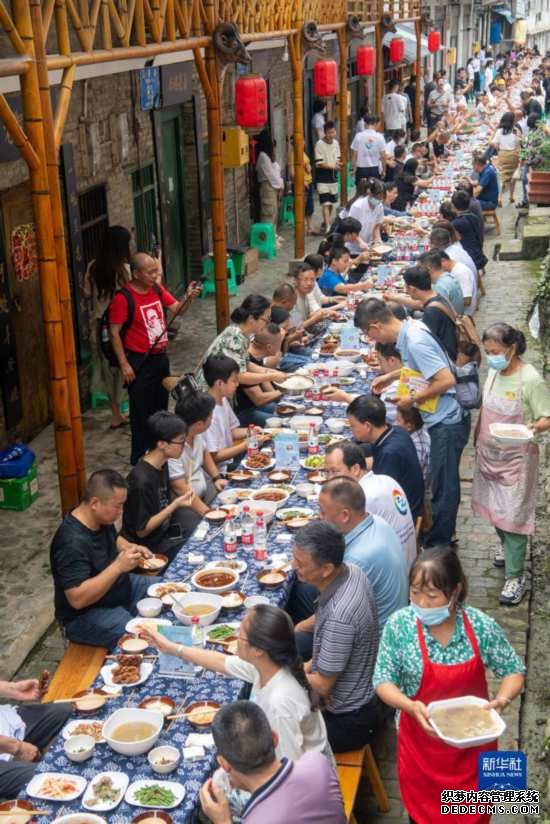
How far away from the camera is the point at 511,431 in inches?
288

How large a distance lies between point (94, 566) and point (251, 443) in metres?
2.31

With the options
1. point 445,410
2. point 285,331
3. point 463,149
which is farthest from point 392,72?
point 445,410

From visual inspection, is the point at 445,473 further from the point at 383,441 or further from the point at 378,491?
the point at 378,491

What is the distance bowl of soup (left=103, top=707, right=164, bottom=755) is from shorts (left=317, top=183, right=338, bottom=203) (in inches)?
623

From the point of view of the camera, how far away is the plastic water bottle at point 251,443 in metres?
8.10

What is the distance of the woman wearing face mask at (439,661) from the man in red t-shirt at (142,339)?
5404mm

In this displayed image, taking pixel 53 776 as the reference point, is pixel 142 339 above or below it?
above

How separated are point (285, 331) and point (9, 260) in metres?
2.78

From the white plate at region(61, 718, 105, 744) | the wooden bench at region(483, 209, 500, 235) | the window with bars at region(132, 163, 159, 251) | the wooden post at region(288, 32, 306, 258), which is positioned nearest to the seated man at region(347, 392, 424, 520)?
the white plate at region(61, 718, 105, 744)

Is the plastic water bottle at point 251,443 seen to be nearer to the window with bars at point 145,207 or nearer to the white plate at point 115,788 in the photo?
the white plate at point 115,788

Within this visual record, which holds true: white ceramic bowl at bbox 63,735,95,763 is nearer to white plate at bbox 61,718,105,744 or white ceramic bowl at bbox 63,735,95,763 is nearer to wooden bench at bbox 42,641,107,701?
white plate at bbox 61,718,105,744

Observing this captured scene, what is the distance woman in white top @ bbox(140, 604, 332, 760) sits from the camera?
178 inches

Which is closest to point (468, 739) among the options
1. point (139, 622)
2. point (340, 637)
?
point (340, 637)

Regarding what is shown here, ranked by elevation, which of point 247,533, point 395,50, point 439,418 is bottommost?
point 247,533
